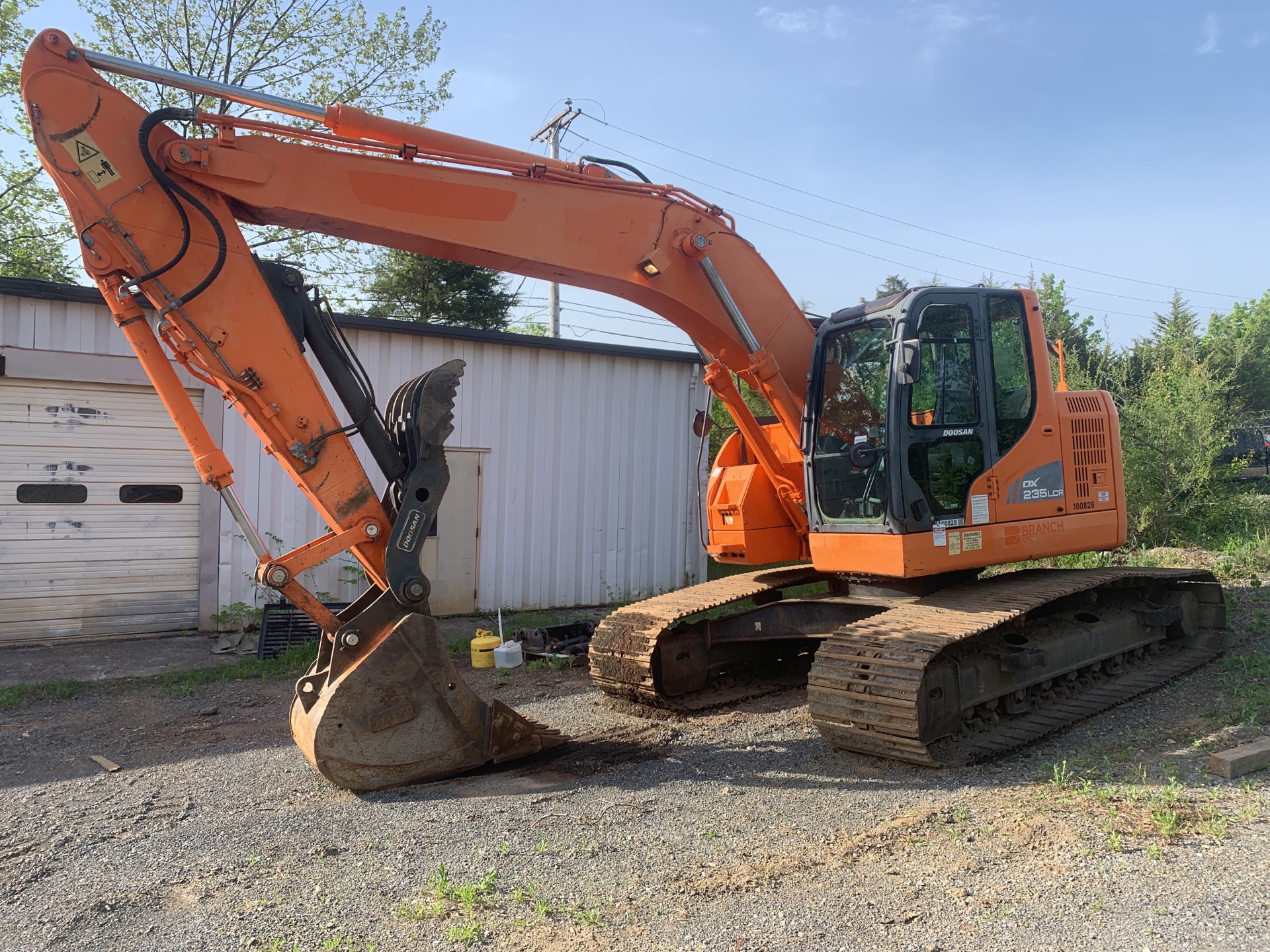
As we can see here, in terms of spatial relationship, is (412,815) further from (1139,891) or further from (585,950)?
(1139,891)

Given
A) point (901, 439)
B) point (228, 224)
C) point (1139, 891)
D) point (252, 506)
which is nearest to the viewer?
point (1139, 891)

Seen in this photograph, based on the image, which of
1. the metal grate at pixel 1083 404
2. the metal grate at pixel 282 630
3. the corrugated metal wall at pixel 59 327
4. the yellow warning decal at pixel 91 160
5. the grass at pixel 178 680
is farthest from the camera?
the corrugated metal wall at pixel 59 327

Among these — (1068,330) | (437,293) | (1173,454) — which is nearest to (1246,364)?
(1068,330)

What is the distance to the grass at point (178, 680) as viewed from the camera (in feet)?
23.6

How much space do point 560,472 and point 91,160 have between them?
7335 millimetres

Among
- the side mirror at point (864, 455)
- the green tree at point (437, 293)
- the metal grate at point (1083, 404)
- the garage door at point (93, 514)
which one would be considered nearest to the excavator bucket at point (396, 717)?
the side mirror at point (864, 455)

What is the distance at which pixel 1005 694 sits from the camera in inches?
234

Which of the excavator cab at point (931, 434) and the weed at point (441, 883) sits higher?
the excavator cab at point (931, 434)

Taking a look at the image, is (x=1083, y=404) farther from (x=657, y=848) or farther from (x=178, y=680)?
(x=178, y=680)

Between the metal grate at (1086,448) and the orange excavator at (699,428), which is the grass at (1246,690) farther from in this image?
the metal grate at (1086,448)

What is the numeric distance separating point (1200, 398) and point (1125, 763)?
30.2 feet

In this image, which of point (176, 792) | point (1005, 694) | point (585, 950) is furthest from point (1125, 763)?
point (176, 792)

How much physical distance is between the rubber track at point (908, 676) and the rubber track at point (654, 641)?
4.00 feet

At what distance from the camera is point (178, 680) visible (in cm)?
780
